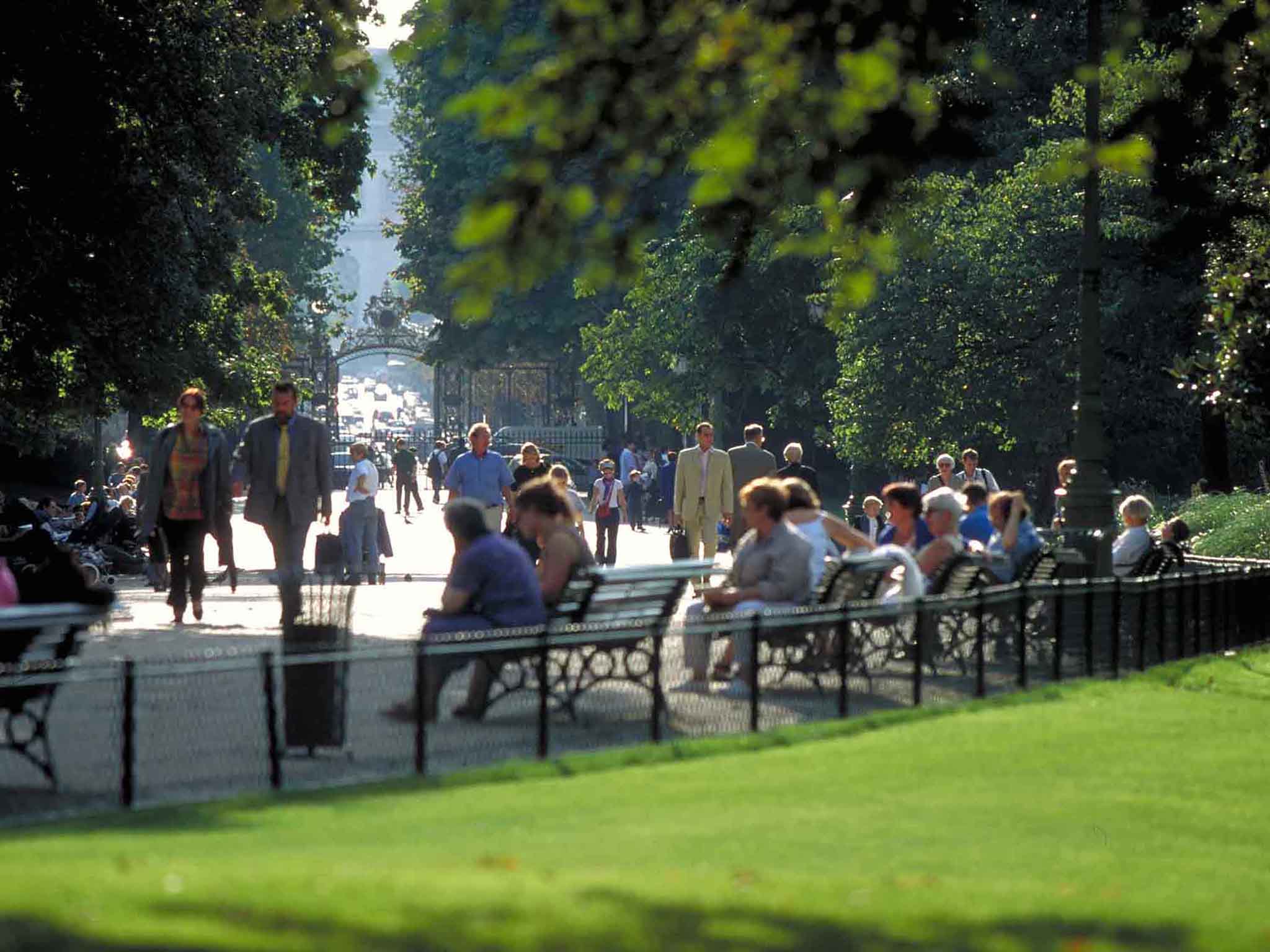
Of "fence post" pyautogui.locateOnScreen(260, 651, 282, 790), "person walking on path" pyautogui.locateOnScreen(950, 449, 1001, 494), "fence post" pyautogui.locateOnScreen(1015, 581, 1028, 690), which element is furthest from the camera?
"person walking on path" pyautogui.locateOnScreen(950, 449, 1001, 494)

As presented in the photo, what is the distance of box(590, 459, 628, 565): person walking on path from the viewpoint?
118 feet

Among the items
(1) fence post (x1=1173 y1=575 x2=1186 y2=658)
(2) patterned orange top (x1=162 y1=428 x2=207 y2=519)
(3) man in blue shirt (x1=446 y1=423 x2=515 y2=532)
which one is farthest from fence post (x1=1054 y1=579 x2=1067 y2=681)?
(3) man in blue shirt (x1=446 y1=423 x2=515 y2=532)

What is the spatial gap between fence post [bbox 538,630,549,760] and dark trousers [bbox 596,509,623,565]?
919 inches

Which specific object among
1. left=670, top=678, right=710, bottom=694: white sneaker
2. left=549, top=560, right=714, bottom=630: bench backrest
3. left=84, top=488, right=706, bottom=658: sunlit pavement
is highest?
left=549, top=560, right=714, bottom=630: bench backrest

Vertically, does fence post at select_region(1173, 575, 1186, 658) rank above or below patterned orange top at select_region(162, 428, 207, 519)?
below

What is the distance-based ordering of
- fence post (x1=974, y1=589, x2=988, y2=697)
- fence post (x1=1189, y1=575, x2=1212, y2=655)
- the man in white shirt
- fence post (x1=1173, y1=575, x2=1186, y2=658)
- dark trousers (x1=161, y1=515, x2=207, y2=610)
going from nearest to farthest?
fence post (x1=974, y1=589, x2=988, y2=697) < fence post (x1=1173, y1=575, x2=1186, y2=658) < fence post (x1=1189, y1=575, x2=1212, y2=655) < dark trousers (x1=161, y1=515, x2=207, y2=610) < the man in white shirt

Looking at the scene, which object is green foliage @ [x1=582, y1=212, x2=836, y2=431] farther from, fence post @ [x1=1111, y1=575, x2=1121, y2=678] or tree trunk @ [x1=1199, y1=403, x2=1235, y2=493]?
fence post @ [x1=1111, y1=575, x2=1121, y2=678]

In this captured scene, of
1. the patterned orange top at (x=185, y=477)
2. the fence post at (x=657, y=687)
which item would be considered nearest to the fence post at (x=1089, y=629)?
the fence post at (x=657, y=687)

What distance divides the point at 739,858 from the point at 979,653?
6.86 meters

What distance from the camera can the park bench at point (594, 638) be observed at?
12.2 meters

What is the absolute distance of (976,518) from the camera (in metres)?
21.0

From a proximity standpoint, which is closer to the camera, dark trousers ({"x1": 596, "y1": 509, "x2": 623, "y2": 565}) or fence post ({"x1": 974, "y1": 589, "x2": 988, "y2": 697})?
fence post ({"x1": 974, "y1": 589, "x2": 988, "y2": 697})

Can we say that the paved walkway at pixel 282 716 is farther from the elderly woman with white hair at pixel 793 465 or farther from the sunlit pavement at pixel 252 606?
the elderly woman with white hair at pixel 793 465

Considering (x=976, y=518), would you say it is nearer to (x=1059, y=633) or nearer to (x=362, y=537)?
(x=1059, y=633)
